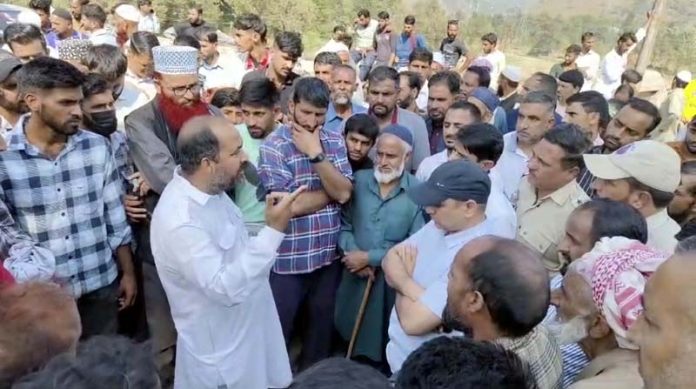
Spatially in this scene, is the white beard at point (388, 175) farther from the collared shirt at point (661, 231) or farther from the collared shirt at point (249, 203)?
the collared shirt at point (661, 231)

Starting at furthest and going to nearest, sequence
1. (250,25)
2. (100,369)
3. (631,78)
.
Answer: (631,78), (250,25), (100,369)

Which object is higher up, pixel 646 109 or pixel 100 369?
pixel 100 369

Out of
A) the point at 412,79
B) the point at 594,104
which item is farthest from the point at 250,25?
the point at 594,104

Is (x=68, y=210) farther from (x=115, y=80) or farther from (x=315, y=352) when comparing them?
(x=315, y=352)

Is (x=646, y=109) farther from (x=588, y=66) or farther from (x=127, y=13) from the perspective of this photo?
(x=588, y=66)

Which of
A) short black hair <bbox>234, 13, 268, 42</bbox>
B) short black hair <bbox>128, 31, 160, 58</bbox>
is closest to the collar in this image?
short black hair <bbox>128, 31, 160, 58</bbox>

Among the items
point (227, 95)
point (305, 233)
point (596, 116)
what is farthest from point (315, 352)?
point (596, 116)

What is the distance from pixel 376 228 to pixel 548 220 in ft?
3.16

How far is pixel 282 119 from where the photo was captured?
4770 millimetres

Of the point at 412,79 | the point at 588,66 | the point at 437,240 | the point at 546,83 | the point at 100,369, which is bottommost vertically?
the point at 588,66

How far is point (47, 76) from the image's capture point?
281 cm

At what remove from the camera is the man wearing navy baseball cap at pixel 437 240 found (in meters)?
2.62

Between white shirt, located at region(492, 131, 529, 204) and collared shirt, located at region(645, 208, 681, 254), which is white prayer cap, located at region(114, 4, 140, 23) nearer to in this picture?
white shirt, located at region(492, 131, 529, 204)

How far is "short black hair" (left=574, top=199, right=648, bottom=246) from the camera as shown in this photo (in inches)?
100
